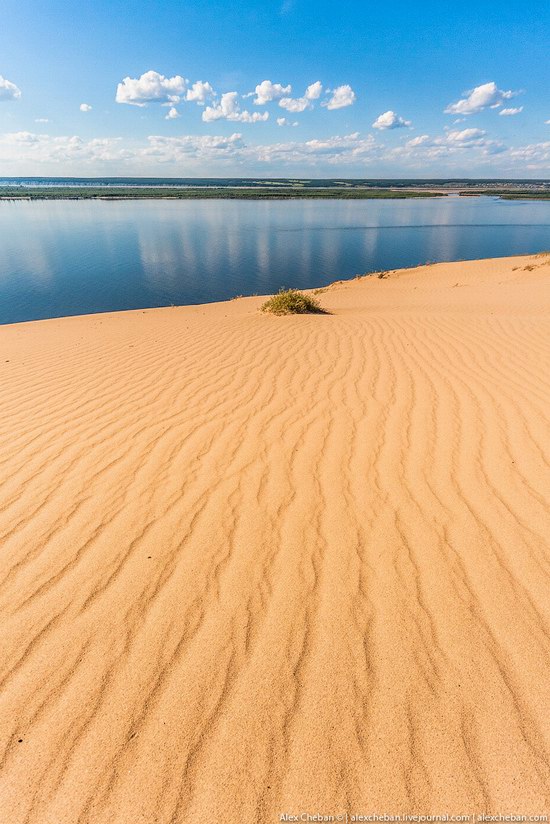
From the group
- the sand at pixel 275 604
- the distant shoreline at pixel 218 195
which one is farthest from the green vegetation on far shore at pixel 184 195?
the sand at pixel 275 604

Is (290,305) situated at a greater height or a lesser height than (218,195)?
greater

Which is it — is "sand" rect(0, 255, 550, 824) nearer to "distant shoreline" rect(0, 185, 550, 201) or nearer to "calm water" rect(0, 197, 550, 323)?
"calm water" rect(0, 197, 550, 323)

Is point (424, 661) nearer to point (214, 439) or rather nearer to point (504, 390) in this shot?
point (214, 439)

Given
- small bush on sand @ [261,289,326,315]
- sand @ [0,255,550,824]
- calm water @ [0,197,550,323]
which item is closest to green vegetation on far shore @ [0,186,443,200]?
calm water @ [0,197,550,323]

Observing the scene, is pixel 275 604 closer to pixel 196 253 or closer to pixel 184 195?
pixel 196 253

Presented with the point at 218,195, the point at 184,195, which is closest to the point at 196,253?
the point at 218,195
